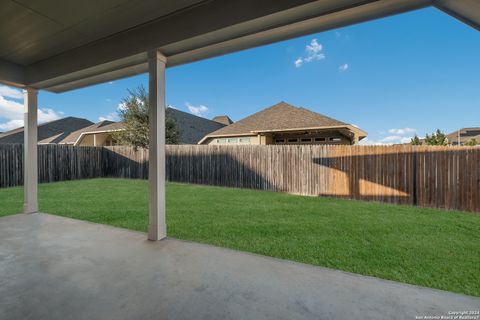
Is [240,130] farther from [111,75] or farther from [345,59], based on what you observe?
[111,75]

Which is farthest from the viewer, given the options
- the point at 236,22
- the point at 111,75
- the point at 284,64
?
the point at 284,64

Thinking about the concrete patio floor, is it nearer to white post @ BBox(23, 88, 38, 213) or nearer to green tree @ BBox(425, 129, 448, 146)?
white post @ BBox(23, 88, 38, 213)

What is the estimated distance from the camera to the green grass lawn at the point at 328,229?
2375mm

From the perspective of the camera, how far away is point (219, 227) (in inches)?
146

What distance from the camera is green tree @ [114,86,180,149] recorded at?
1166cm

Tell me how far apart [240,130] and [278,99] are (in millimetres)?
3343

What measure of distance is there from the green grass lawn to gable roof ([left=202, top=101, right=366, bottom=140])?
17.8 feet

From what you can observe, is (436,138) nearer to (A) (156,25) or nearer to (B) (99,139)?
(A) (156,25)

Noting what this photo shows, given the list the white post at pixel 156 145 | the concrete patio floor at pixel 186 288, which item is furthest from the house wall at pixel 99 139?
the concrete patio floor at pixel 186 288

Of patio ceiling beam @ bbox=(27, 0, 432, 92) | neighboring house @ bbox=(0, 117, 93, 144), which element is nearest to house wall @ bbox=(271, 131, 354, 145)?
patio ceiling beam @ bbox=(27, 0, 432, 92)

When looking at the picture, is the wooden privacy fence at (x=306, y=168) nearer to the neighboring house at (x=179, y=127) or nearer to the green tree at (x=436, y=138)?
the neighboring house at (x=179, y=127)

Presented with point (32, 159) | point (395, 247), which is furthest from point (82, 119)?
point (395, 247)

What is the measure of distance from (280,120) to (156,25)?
9525mm

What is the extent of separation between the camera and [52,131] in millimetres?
19906
